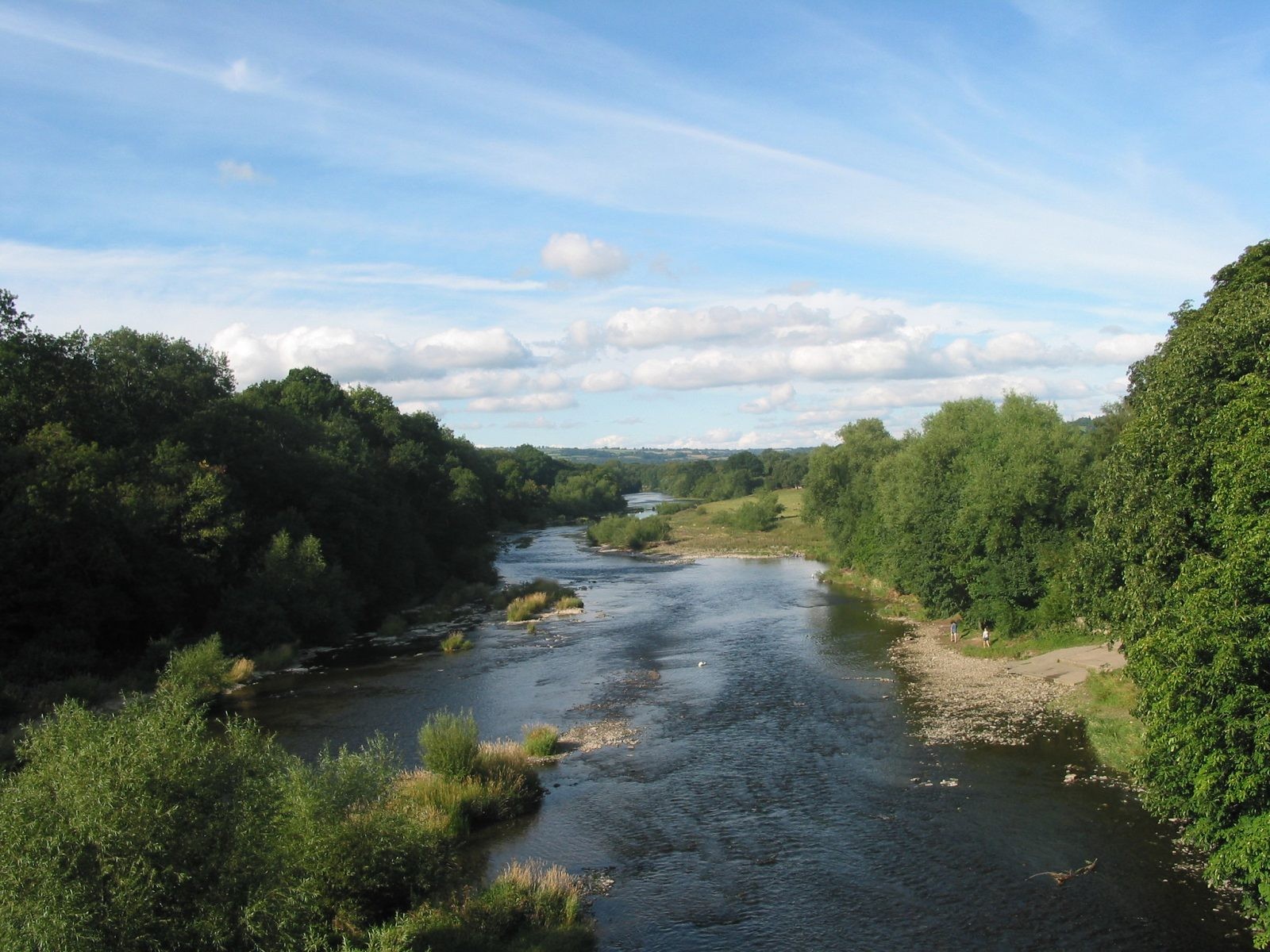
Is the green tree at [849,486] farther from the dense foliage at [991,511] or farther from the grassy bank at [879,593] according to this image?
the dense foliage at [991,511]

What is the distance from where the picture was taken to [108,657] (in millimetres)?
35688

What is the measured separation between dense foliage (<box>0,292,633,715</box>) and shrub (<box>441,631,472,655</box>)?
632 centimetres

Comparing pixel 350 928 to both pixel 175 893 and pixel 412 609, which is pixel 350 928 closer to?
pixel 175 893

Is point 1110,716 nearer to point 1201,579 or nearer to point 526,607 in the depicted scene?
point 1201,579

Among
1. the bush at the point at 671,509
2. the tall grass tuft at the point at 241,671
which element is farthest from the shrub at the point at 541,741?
the bush at the point at 671,509

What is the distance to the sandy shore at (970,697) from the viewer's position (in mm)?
26750

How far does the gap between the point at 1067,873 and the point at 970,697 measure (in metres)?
13.7

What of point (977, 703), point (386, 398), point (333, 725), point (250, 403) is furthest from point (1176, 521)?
point (386, 398)

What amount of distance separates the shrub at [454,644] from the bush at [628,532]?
5034cm

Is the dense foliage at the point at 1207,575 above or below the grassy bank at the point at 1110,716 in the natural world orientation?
above

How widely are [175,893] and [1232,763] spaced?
611 inches

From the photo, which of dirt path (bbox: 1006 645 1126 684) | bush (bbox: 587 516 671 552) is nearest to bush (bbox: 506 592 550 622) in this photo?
dirt path (bbox: 1006 645 1126 684)

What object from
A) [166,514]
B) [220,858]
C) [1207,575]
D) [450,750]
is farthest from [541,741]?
[166,514]

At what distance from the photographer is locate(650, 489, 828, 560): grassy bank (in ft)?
285
